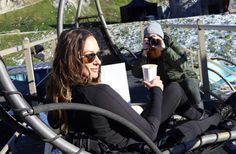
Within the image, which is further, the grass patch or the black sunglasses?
the grass patch

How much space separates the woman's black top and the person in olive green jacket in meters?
1.11

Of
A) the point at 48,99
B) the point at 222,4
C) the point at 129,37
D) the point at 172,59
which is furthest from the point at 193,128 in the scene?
the point at 222,4

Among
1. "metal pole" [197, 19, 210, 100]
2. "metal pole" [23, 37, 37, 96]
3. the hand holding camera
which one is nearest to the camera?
the hand holding camera

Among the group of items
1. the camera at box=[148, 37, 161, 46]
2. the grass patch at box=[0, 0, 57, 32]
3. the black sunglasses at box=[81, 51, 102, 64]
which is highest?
the black sunglasses at box=[81, 51, 102, 64]

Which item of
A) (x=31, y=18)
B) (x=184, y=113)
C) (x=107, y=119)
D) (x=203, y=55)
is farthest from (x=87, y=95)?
(x=31, y=18)

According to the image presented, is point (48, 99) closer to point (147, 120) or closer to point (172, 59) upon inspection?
point (147, 120)

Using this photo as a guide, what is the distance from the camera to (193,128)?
88.7 inches

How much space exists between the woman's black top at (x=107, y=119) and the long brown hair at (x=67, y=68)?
36mm

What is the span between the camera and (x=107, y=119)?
1.96 m

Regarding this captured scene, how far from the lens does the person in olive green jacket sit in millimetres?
3102

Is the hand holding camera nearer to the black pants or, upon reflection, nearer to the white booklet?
the white booklet

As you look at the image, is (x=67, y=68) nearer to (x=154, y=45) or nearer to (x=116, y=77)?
(x=154, y=45)

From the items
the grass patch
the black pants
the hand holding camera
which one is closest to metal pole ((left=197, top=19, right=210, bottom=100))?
the hand holding camera

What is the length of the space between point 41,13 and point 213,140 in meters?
48.2
